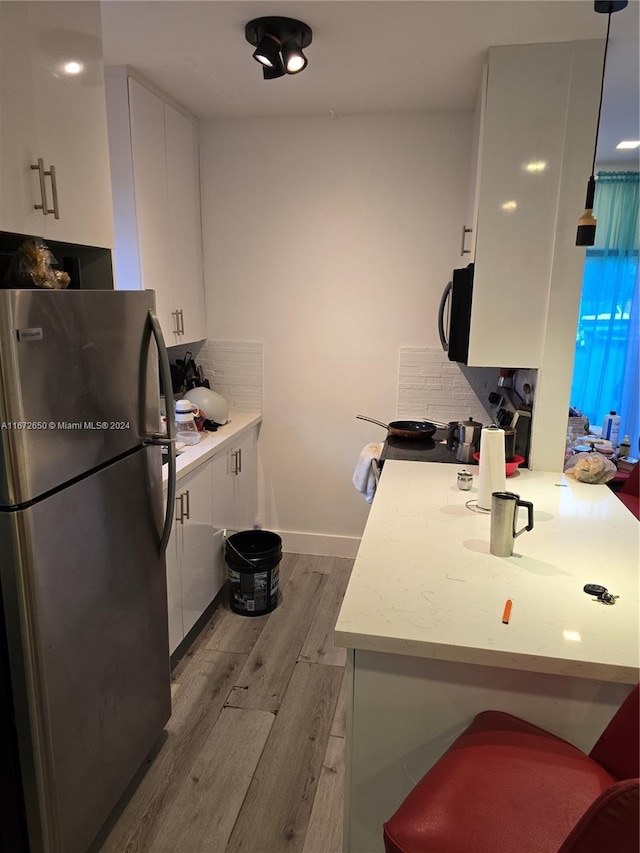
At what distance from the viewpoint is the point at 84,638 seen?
1.50 metres

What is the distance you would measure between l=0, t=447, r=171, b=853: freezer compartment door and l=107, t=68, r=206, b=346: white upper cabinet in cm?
121

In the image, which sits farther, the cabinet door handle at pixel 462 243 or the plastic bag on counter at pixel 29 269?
the cabinet door handle at pixel 462 243

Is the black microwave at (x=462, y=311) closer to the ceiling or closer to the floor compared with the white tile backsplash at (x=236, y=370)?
closer to the ceiling

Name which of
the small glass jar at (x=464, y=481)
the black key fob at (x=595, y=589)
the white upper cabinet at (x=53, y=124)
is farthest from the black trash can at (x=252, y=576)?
the black key fob at (x=595, y=589)

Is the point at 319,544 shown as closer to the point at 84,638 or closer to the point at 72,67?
the point at 84,638

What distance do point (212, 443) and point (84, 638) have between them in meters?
1.31

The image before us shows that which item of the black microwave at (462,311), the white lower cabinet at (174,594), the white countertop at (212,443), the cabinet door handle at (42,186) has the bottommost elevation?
the white lower cabinet at (174,594)

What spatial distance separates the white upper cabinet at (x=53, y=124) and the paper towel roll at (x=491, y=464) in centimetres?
142

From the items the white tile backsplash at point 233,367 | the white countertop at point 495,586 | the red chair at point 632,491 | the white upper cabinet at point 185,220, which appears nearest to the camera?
the white countertop at point 495,586

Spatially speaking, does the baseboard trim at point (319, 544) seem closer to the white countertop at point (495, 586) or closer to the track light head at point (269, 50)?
the white countertop at point (495, 586)

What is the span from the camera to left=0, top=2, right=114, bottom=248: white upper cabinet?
4.64ft

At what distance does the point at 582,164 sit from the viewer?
2.09 meters

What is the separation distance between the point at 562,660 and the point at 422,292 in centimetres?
233

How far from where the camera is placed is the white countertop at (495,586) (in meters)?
1.16
